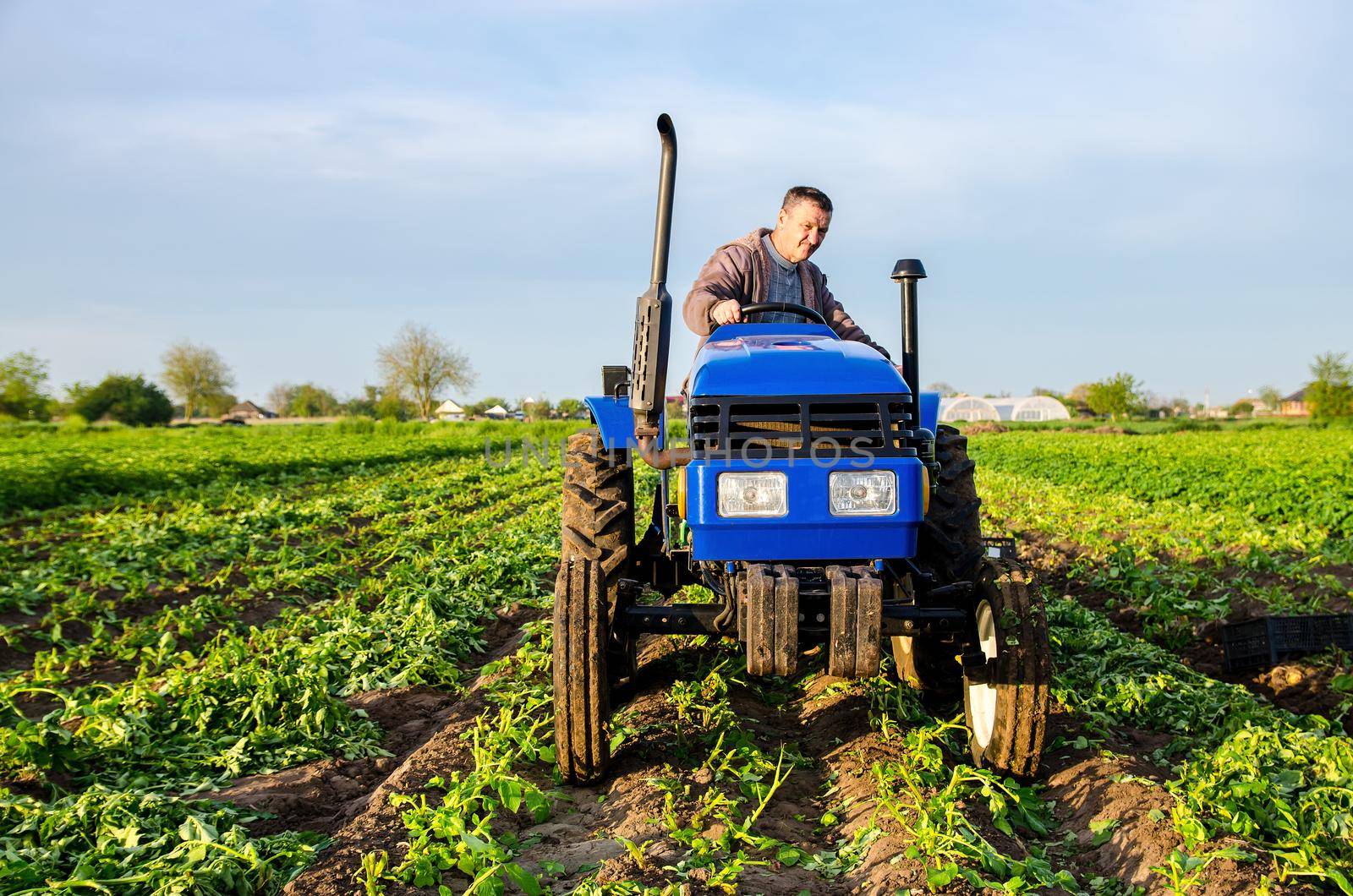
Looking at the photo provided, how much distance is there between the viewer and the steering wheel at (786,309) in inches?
Answer: 177

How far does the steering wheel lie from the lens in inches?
177

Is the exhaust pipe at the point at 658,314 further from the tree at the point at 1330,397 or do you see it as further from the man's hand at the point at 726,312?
the tree at the point at 1330,397

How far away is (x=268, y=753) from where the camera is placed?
14.3ft

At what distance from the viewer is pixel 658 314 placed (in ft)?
11.5

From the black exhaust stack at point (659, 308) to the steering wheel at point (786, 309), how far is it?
3.24 feet

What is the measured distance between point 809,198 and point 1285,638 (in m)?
4.02

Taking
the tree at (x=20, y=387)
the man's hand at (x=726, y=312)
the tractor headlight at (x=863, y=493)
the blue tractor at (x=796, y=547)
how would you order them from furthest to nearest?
1. the tree at (x=20, y=387)
2. the man's hand at (x=726, y=312)
3. the tractor headlight at (x=863, y=493)
4. the blue tractor at (x=796, y=547)

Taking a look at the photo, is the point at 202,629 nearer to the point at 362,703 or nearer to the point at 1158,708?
the point at 362,703

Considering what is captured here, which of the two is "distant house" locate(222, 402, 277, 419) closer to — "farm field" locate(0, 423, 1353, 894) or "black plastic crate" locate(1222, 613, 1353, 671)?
"farm field" locate(0, 423, 1353, 894)

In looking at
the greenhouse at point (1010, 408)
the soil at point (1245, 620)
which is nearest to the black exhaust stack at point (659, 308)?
the soil at point (1245, 620)

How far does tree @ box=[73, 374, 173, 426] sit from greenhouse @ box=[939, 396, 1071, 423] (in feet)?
194

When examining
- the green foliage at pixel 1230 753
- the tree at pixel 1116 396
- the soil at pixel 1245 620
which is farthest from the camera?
the tree at pixel 1116 396

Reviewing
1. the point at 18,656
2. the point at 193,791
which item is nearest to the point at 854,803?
the point at 193,791

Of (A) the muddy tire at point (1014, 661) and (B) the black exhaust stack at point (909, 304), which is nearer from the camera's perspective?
(A) the muddy tire at point (1014, 661)
